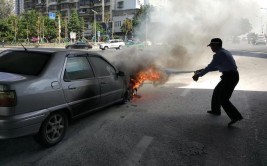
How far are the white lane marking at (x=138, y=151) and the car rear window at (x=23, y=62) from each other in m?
1.85

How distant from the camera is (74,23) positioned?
77.3 m

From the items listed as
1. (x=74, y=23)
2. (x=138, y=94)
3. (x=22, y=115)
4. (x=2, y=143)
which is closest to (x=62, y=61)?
(x=22, y=115)

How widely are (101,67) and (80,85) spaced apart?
3.33 feet

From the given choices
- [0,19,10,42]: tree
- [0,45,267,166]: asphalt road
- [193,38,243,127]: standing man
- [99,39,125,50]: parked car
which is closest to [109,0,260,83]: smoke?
[0,45,267,166]: asphalt road

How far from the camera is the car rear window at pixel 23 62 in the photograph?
4.40 metres

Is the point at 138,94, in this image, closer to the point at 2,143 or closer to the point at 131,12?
the point at 2,143

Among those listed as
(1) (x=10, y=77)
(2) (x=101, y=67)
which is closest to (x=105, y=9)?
(2) (x=101, y=67)

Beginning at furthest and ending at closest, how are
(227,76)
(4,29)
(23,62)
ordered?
(4,29) < (227,76) < (23,62)

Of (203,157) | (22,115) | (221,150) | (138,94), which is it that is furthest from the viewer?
(138,94)

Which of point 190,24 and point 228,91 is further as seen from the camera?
point 190,24

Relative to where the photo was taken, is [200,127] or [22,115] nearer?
[22,115]

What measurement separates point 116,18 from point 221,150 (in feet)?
309

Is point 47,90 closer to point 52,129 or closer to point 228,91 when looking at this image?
point 52,129

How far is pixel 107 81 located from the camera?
5.78m
